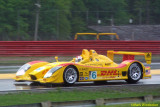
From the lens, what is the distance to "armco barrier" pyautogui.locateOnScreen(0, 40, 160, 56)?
19.9m

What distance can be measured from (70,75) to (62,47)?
9.98 metres

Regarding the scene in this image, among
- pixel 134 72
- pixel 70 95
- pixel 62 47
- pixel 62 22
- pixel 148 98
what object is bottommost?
pixel 70 95

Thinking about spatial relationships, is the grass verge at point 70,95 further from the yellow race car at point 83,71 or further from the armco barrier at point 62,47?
the armco barrier at point 62,47

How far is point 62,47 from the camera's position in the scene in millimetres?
20812

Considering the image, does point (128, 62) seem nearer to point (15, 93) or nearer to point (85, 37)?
point (15, 93)

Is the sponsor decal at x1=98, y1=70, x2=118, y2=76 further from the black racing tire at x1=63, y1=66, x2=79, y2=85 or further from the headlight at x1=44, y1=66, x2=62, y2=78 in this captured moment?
the headlight at x1=44, y1=66, x2=62, y2=78

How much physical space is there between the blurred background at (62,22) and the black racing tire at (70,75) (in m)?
13.0

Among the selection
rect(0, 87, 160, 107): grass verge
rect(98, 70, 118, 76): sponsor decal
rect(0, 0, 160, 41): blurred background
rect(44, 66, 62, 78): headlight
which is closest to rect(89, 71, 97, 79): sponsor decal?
rect(98, 70, 118, 76): sponsor decal

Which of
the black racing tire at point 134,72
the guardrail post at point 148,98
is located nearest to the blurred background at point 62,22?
the black racing tire at point 134,72

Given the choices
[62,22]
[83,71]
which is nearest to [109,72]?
[83,71]

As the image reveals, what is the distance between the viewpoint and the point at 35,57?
20.3 m

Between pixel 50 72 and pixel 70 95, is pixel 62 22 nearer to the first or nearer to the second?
pixel 50 72

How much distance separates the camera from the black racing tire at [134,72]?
12156mm

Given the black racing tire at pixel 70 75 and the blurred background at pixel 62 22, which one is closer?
the black racing tire at pixel 70 75
